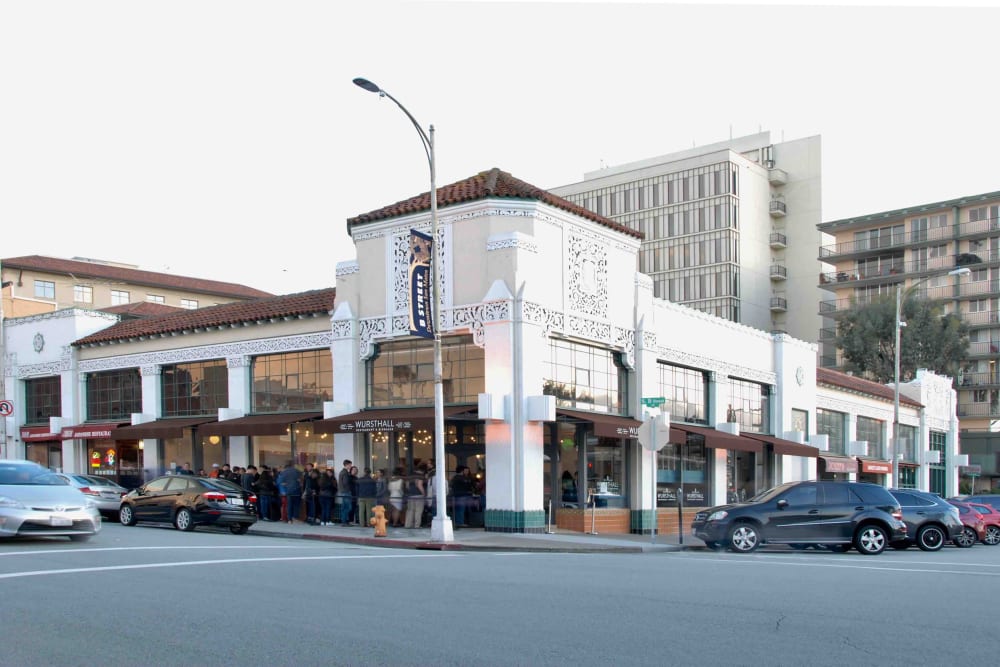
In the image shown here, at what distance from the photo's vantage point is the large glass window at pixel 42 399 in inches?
1384

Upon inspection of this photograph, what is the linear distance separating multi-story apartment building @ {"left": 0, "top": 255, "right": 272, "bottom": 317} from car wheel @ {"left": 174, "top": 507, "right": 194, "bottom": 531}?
36.3m

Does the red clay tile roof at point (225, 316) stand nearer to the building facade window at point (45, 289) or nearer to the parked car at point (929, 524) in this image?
the parked car at point (929, 524)

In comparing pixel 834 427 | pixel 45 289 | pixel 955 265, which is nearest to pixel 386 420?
pixel 834 427

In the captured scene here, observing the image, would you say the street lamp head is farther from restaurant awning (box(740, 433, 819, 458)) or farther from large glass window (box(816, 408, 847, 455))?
large glass window (box(816, 408, 847, 455))

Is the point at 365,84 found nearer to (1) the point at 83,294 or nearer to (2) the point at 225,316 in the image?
(2) the point at 225,316

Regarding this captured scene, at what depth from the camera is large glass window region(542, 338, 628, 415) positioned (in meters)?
24.4

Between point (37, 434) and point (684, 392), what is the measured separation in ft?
70.7

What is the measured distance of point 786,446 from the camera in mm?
32156

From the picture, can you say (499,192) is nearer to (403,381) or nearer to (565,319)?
(565,319)

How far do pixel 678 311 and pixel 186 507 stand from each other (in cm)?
1434

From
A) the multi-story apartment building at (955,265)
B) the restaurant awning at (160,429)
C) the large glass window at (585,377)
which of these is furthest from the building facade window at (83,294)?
the multi-story apartment building at (955,265)

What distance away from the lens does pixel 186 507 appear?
22438mm

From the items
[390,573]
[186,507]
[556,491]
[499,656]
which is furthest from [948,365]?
[499,656]

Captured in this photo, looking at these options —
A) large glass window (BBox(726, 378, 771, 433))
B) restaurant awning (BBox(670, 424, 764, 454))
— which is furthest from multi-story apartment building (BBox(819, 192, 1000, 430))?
restaurant awning (BBox(670, 424, 764, 454))
